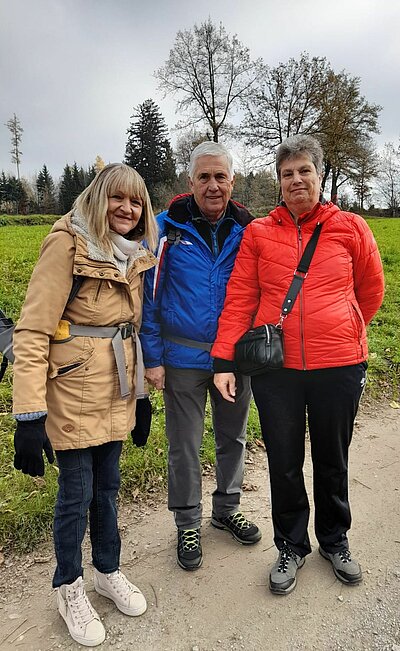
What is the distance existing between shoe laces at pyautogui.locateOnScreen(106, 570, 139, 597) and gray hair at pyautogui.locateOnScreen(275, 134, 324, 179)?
2.49m

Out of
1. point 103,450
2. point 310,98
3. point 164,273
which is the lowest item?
point 103,450

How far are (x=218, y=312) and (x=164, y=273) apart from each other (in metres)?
0.40

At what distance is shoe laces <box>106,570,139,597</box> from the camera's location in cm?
255

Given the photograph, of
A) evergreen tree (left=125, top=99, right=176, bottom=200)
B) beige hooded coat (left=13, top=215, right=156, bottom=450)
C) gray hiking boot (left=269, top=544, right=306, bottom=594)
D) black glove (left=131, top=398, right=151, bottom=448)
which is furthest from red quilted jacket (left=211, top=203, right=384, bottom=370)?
evergreen tree (left=125, top=99, right=176, bottom=200)

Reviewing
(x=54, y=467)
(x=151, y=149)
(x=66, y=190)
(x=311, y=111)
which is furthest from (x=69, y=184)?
(x=54, y=467)

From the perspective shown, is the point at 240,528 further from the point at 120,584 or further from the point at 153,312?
the point at 153,312

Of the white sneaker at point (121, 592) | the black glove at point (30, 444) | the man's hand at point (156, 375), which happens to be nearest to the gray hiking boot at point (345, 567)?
the white sneaker at point (121, 592)

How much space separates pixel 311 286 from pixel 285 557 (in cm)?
161

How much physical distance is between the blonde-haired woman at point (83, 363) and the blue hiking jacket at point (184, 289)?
0.88ft

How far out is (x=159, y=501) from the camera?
3604 mm

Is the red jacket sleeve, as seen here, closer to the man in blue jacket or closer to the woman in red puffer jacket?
the woman in red puffer jacket

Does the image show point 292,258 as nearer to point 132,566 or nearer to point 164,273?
point 164,273

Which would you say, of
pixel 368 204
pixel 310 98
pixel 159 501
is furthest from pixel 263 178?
pixel 159 501

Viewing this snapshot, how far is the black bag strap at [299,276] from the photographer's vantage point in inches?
97.3
